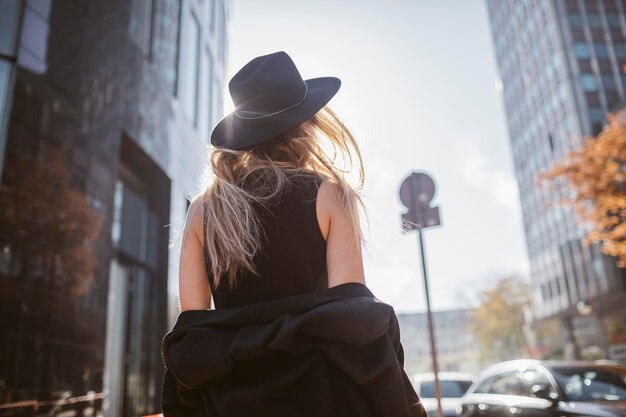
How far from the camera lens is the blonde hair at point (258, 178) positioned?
5.01 feet

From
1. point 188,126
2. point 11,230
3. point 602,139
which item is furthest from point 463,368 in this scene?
point 11,230

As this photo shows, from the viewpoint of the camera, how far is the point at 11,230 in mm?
7977

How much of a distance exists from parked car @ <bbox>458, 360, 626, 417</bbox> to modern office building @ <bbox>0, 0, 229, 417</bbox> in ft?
14.1

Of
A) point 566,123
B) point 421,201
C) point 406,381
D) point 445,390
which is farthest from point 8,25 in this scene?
point 566,123

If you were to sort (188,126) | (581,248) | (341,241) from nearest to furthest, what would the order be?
1. (341,241)
2. (188,126)
3. (581,248)

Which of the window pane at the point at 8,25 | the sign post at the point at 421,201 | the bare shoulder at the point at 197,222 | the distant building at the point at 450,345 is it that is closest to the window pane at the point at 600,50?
the distant building at the point at 450,345

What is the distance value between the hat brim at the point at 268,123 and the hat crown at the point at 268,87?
0.09 ft

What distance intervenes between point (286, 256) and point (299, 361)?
0.30 metres

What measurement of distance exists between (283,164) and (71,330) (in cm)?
860

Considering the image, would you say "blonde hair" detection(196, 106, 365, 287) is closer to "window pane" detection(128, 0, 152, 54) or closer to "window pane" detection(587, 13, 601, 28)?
"window pane" detection(128, 0, 152, 54)

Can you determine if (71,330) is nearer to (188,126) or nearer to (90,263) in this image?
(90,263)

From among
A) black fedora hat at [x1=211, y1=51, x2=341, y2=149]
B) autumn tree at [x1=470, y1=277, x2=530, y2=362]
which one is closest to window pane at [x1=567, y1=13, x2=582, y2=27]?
autumn tree at [x1=470, y1=277, x2=530, y2=362]

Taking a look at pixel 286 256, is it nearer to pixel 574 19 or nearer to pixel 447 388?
pixel 447 388

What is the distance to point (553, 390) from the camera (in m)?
6.00
